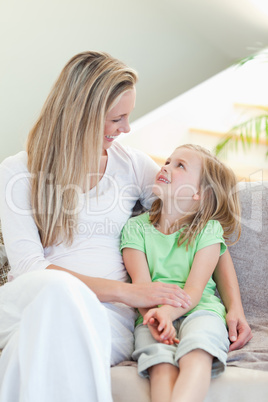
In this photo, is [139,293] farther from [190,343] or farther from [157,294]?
[190,343]

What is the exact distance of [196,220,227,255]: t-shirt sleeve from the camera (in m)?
1.67

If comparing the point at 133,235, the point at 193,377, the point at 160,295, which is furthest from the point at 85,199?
the point at 193,377

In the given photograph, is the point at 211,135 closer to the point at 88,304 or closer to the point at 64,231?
the point at 64,231

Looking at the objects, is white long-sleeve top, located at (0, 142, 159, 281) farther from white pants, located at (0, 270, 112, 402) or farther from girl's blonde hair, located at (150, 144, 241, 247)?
white pants, located at (0, 270, 112, 402)

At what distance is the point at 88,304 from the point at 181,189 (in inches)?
25.0

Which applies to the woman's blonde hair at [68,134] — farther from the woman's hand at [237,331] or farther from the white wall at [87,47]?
the white wall at [87,47]

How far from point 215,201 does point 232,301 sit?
0.33 metres

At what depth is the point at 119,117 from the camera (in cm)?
169

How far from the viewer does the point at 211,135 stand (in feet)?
12.1

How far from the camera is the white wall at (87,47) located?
3.38m

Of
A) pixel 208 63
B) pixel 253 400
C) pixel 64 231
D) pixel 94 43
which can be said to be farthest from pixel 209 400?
pixel 208 63

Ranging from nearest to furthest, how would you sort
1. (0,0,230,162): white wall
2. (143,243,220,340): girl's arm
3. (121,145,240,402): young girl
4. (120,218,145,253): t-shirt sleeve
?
(121,145,240,402): young girl, (143,243,220,340): girl's arm, (120,218,145,253): t-shirt sleeve, (0,0,230,162): white wall

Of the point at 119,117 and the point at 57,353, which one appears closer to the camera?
the point at 57,353

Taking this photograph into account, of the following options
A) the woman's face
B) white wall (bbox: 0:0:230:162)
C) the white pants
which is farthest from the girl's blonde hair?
white wall (bbox: 0:0:230:162)
